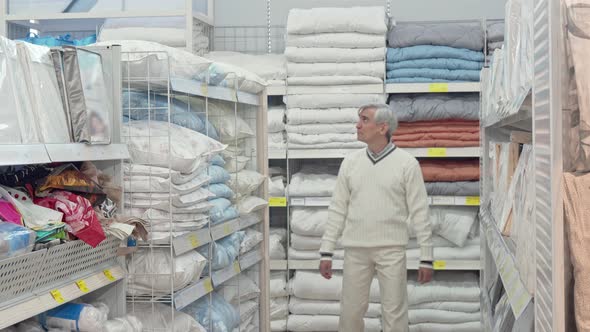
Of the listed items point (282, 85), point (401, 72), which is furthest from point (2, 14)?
point (401, 72)

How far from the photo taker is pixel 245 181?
4.34 meters

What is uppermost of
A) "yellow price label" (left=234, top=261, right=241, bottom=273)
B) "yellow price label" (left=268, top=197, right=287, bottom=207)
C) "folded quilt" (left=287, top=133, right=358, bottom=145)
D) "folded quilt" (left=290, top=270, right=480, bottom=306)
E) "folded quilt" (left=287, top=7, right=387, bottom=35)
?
"folded quilt" (left=287, top=7, right=387, bottom=35)

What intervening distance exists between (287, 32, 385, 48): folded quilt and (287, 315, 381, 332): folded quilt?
1888mm

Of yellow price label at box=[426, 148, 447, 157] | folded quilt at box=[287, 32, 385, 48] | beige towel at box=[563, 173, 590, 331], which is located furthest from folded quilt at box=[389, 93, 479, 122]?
beige towel at box=[563, 173, 590, 331]

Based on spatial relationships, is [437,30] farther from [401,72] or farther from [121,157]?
[121,157]

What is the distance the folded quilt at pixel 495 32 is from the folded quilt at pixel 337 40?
708 millimetres

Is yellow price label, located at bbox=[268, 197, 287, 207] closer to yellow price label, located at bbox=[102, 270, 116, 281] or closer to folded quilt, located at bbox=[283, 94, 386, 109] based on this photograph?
folded quilt, located at bbox=[283, 94, 386, 109]

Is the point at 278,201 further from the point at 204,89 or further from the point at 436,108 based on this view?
the point at 204,89

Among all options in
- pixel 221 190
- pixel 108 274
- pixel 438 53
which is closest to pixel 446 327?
pixel 438 53

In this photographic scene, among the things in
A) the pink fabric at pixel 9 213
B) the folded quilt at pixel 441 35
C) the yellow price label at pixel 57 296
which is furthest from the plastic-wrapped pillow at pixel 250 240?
the pink fabric at pixel 9 213

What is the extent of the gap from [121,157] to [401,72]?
3.05 meters

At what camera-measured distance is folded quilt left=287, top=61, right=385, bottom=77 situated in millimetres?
5570

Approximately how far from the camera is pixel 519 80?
6.80 feet

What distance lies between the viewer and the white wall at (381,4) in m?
5.97
